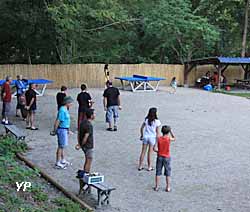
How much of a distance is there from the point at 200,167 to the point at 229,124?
6.61 meters

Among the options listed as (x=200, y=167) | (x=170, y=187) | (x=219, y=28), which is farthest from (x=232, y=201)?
(x=219, y=28)

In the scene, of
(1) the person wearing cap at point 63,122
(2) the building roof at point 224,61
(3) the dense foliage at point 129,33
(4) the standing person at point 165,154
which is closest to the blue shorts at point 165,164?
(4) the standing person at point 165,154

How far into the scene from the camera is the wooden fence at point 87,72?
96.3ft

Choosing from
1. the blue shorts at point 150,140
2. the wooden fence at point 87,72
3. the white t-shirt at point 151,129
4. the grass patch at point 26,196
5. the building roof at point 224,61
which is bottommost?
the grass patch at point 26,196

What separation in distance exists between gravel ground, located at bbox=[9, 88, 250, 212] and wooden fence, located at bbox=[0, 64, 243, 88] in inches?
414

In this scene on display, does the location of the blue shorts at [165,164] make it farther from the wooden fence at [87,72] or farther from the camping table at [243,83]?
the camping table at [243,83]

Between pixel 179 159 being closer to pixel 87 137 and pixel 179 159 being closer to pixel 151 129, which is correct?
pixel 151 129

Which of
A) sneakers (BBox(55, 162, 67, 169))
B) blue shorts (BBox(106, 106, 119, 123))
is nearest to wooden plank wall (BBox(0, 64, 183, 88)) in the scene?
Result: blue shorts (BBox(106, 106, 119, 123))

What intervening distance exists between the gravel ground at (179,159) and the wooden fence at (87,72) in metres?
10.5

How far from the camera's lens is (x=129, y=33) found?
37156 mm

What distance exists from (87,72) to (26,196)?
24.3 m

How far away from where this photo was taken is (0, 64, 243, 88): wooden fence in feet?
96.3

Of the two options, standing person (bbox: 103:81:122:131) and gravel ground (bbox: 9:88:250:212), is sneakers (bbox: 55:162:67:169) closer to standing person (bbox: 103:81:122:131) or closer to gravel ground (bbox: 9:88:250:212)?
gravel ground (bbox: 9:88:250:212)

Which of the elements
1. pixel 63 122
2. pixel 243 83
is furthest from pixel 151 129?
pixel 243 83
